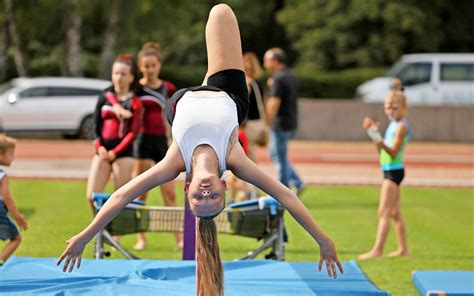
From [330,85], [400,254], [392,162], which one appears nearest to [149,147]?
[392,162]

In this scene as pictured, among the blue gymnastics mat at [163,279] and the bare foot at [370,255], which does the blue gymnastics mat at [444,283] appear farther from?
the bare foot at [370,255]

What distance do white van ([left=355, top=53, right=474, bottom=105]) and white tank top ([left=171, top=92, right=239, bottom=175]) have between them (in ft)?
83.0

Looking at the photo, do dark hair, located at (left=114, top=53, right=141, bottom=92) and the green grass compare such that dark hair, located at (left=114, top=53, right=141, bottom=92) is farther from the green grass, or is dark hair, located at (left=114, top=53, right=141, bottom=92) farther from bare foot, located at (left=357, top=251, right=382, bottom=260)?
bare foot, located at (left=357, top=251, right=382, bottom=260)

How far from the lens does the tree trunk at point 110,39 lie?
112 feet

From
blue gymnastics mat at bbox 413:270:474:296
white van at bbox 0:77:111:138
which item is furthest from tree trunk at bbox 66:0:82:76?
blue gymnastics mat at bbox 413:270:474:296

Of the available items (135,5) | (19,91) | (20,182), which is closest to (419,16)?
(135,5)

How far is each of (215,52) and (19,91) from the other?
68.2 ft

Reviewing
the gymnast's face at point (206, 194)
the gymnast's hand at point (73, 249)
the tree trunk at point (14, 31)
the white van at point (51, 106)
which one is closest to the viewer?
the gymnast's face at point (206, 194)

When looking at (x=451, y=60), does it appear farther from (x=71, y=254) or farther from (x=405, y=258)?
(x=71, y=254)

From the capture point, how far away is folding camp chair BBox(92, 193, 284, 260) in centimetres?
922

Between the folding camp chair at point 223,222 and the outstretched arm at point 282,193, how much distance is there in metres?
2.52

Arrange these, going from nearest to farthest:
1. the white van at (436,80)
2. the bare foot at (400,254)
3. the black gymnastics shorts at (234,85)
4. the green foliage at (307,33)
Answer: the black gymnastics shorts at (234,85) → the bare foot at (400,254) → the white van at (436,80) → the green foliage at (307,33)

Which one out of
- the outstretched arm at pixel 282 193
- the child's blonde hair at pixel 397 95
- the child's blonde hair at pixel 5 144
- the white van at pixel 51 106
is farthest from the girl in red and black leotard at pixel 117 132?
the white van at pixel 51 106

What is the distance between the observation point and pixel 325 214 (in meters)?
13.8
